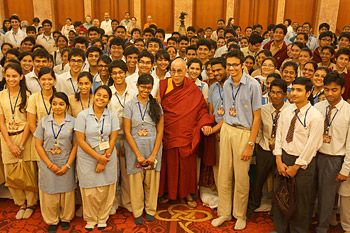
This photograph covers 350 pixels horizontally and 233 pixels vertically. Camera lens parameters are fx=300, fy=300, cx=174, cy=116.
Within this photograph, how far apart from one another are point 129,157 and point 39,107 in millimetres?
1032

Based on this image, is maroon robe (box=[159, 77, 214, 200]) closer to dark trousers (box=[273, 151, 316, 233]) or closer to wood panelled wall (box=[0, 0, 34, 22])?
dark trousers (box=[273, 151, 316, 233])

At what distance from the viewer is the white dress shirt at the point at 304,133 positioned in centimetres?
255

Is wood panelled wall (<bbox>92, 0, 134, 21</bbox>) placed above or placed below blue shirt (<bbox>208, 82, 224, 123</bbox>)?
above

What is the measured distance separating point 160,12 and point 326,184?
10.6m

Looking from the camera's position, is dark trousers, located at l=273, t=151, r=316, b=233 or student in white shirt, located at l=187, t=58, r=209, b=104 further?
student in white shirt, located at l=187, t=58, r=209, b=104

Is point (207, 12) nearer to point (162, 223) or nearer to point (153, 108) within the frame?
point (153, 108)

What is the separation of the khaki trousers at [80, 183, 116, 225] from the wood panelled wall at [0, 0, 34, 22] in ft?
36.1

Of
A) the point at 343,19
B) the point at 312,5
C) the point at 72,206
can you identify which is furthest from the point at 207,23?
the point at 72,206

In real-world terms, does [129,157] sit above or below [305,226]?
above

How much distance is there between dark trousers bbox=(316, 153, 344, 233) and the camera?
2752mm

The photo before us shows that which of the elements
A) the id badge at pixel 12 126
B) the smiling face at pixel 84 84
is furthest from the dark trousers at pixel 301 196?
the id badge at pixel 12 126

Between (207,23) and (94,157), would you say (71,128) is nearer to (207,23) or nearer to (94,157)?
(94,157)

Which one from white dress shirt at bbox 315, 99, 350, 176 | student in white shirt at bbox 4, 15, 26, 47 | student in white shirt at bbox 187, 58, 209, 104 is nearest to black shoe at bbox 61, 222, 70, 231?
student in white shirt at bbox 187, 58, 209, 104

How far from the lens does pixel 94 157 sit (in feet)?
9.37
